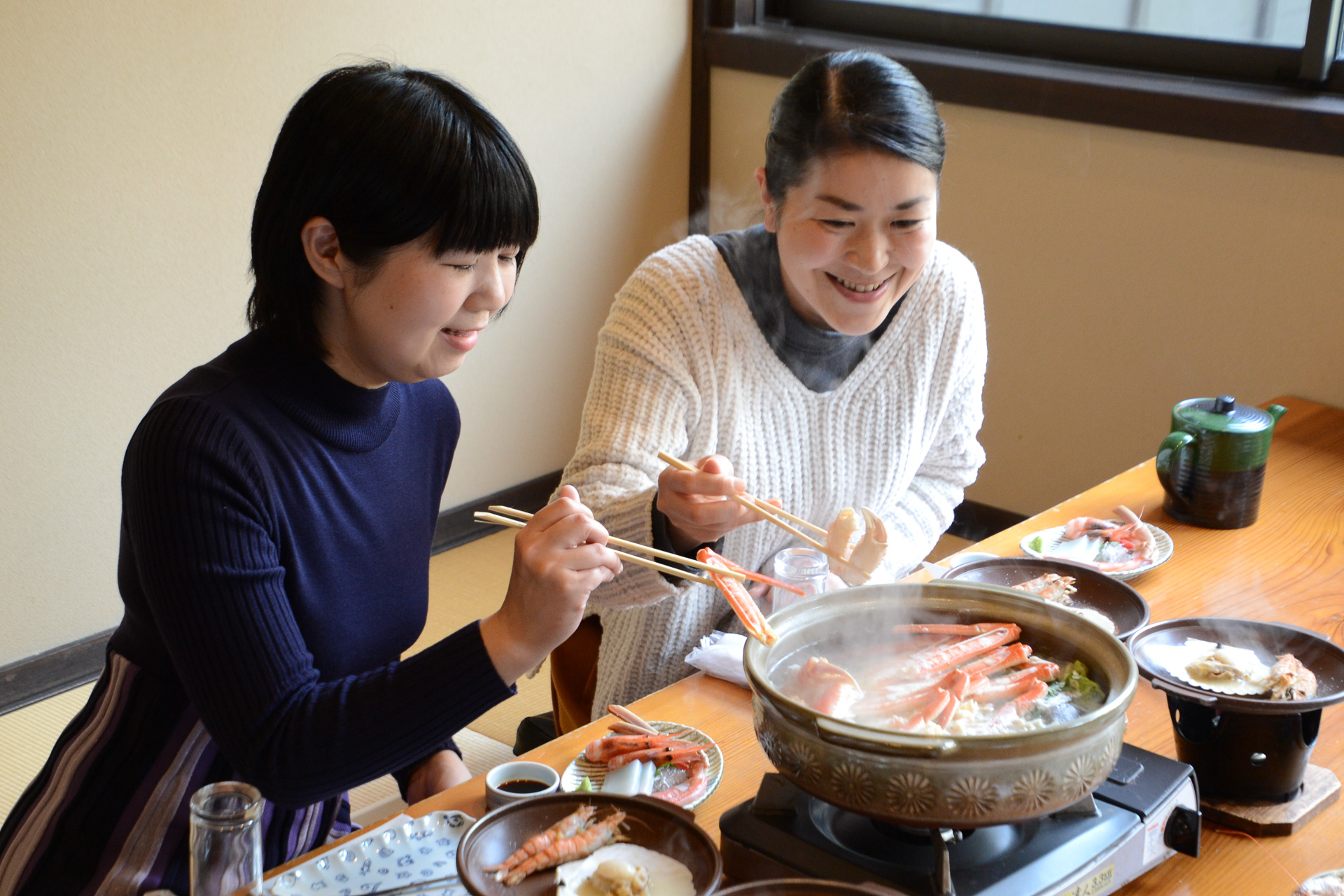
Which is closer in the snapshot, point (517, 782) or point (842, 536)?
point (517, 782)

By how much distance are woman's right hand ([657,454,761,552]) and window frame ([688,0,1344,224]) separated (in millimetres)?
2022

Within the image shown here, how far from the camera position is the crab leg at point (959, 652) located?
1.30 metres

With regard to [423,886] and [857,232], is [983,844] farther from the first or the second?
[857,232]

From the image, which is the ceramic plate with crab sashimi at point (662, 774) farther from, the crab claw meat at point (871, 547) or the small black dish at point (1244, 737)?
the small black dish at point (1244, 737)

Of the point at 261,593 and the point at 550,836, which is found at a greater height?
the point at 261,593

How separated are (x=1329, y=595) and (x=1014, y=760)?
3.80 feet

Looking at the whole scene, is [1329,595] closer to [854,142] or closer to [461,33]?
[854,142]

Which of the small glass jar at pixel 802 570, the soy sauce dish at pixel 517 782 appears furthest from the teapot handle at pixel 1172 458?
the soy sauce dish at pixel 517 782

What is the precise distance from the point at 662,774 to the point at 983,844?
41 centimetres

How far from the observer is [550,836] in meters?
1.20

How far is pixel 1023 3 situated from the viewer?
3.79 meters

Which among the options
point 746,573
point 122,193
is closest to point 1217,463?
point 746,573

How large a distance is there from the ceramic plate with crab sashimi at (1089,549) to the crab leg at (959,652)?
704 mm

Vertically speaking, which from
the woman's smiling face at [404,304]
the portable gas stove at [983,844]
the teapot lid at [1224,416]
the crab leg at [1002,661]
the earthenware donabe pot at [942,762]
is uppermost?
the woman's smiling face at [404,304]
